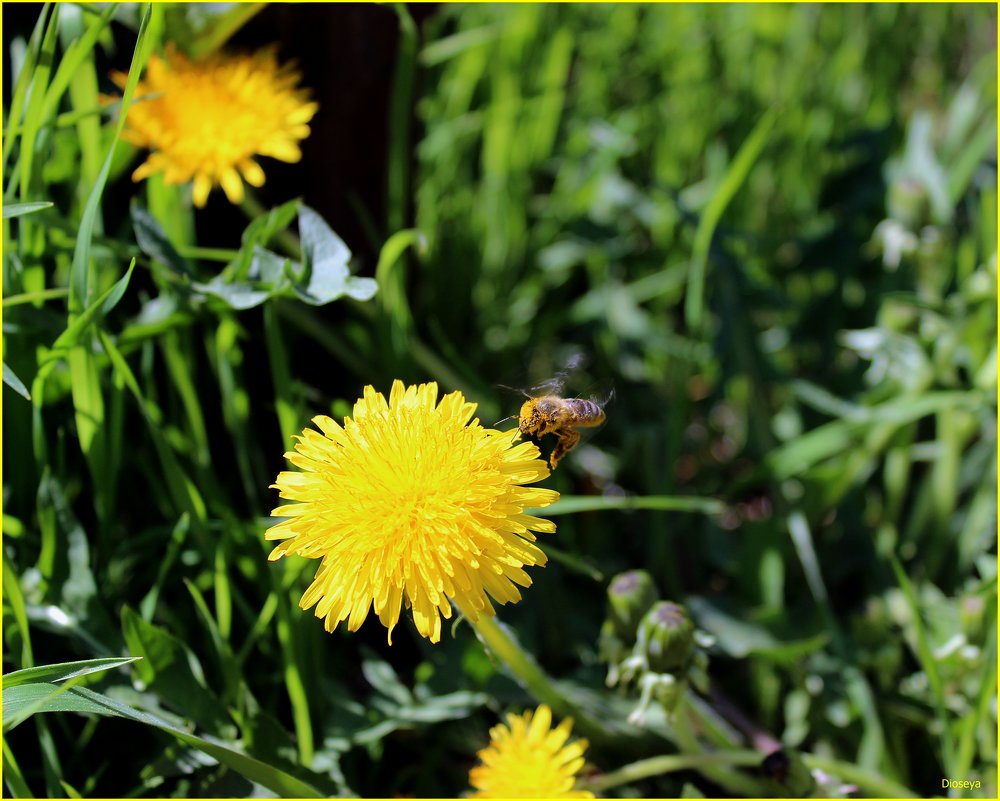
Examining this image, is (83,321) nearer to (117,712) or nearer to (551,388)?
(117,712)

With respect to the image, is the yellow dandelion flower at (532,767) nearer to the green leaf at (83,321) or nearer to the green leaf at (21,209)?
the green leaf at (83,321)

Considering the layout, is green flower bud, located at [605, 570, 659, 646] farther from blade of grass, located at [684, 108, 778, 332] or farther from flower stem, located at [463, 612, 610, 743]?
blade of grass, located at [684, 108, 778, 332]

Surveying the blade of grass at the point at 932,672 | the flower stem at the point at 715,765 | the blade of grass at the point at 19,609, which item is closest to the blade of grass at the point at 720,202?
the blade of grass at the point at 932,672

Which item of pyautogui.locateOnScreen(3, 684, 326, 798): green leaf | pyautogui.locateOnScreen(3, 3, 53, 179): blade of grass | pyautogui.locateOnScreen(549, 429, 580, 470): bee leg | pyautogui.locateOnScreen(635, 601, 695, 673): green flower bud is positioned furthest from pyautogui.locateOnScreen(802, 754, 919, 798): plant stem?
pyautogui.locateOnScreen(3, 3, 53, 179): blade of grass

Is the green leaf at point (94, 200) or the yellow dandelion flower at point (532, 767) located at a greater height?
the green leaf at point (94, 200)

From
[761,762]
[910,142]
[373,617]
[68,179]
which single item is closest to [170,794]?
[373,617]

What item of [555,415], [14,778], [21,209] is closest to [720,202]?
[555,415]

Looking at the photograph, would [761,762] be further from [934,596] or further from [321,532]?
[321,532]
